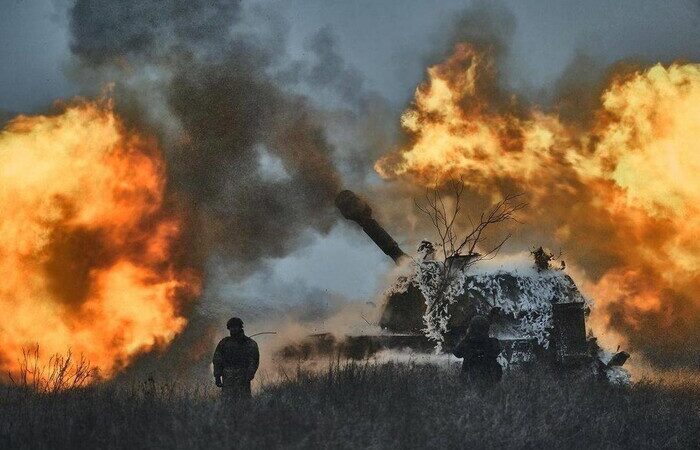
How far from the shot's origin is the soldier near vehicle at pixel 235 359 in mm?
9820

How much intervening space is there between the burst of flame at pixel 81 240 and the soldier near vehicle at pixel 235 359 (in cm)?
597

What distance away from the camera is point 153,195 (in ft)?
53.9

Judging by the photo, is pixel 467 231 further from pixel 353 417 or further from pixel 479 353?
pixel 353 417

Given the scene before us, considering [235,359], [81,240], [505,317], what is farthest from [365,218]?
[235,359]

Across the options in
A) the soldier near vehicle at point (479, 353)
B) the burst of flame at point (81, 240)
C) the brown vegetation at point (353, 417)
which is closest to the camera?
the brown vegetation at point (353, 417)

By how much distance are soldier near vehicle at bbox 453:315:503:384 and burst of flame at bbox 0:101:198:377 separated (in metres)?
8.49

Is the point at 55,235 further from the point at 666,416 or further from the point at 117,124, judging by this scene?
the point at 666,416

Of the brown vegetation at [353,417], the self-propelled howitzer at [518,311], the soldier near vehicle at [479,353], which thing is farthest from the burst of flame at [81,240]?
the soldier near vehicle at [479,353]

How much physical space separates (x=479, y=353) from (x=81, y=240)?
9.44 m

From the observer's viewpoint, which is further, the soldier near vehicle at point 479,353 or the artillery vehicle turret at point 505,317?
the artillery vehicle turret at point 505,317

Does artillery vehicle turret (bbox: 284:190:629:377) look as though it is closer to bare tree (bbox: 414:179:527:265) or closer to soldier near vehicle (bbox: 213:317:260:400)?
bare tree (bbox: 414:179:527:265)

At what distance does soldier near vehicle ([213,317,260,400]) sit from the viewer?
9820mm

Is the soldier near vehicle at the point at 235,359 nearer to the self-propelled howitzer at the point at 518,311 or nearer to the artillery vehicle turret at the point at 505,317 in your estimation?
the artillery vehicle turret at the point at 505,317

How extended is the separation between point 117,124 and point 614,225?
14.4 m
